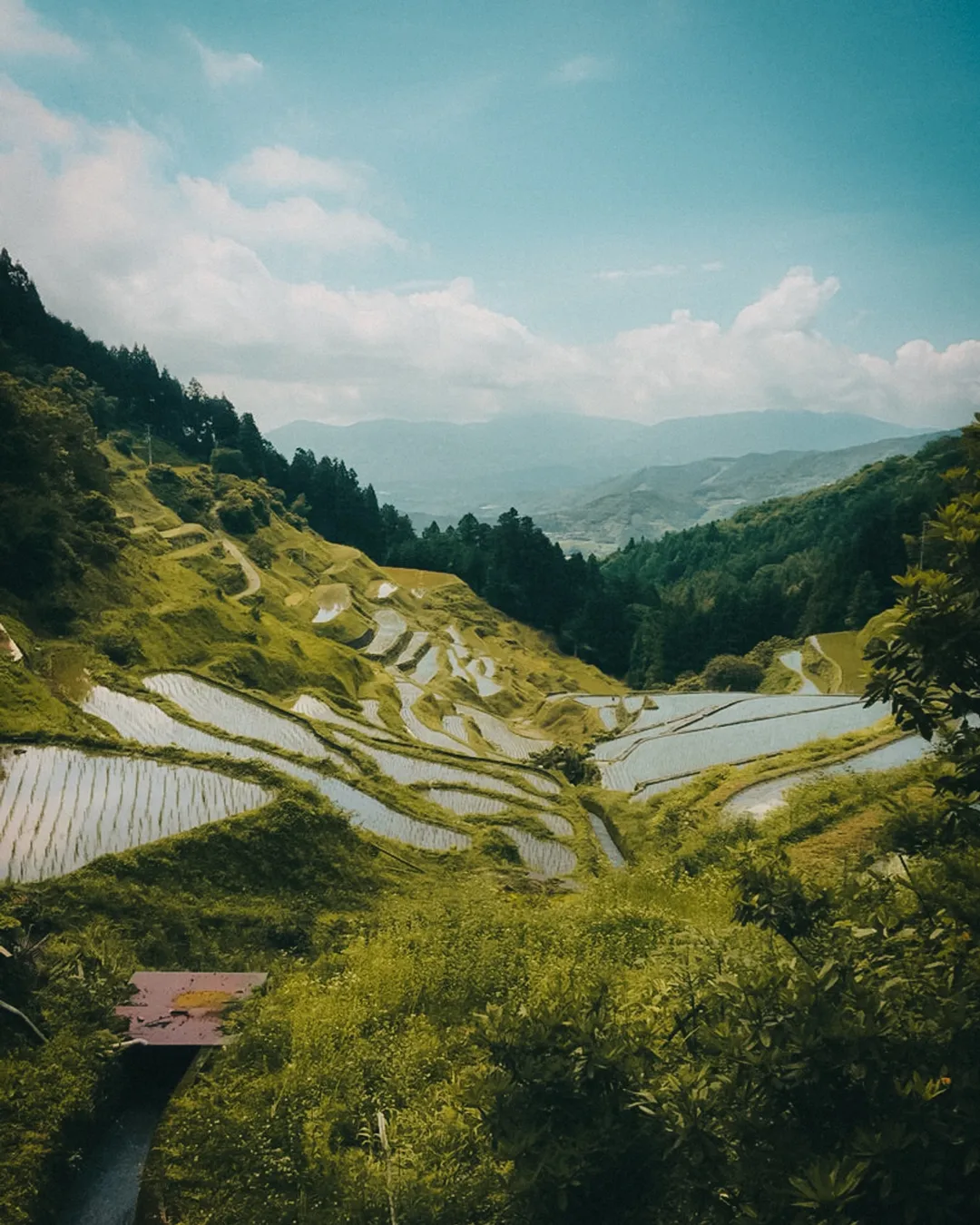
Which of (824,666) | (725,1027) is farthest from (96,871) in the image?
(824,666)

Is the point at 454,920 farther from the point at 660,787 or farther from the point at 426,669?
the point at 426,669

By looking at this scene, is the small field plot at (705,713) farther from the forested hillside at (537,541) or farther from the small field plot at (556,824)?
the forested hillside at (537,541)

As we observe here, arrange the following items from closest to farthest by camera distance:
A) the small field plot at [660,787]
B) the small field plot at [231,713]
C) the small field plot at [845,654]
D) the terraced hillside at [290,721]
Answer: the terraced hillside at [290,721] → the small field plot at [231,713] → the small field plot at [660,787] → the small field plot at [845,654]

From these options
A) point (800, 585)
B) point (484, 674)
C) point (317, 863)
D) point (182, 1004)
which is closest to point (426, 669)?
point (484, 674)

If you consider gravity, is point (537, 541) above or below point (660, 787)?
above

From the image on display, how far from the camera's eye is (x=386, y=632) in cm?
5553

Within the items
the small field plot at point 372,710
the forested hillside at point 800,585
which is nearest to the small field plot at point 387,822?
the small field plot at point 372,710

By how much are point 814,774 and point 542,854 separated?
7296mm

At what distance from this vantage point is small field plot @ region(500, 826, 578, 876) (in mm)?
19750

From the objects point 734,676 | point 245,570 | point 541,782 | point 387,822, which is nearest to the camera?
point 387,822

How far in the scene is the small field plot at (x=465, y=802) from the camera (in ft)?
73.8

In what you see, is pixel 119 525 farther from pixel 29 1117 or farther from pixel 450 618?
pixel 450 618

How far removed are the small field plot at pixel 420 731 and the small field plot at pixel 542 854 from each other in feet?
29.5

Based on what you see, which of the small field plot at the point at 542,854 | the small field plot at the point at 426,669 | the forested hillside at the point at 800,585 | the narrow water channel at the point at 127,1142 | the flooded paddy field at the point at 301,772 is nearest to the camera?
the narrow water channel at the point at 127,1142
